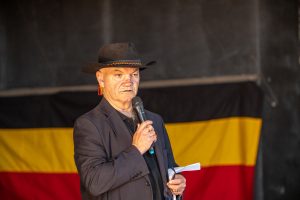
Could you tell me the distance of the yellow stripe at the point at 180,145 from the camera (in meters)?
4.16

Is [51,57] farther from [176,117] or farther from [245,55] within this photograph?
[245,55]

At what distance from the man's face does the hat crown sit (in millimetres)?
46

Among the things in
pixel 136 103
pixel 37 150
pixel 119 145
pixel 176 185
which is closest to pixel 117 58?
pixel 136 103

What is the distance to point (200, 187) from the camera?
430 centimetres

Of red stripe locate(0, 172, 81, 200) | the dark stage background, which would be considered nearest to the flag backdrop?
red stripe locate(0, 172, 81, 200)

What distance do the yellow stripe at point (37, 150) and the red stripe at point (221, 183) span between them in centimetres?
105

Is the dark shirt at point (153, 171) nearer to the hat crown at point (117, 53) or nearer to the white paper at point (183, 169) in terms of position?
the white paper at point (183, 169)

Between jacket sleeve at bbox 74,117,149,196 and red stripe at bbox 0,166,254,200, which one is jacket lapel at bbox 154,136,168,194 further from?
red stripe at bbox 0,166,254,200

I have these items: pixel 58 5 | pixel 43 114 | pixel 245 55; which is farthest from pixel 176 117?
pixel 58 5

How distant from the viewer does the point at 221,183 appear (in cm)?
424

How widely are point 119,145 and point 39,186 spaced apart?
2637mm

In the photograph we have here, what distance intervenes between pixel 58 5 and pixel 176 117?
65.3 inches

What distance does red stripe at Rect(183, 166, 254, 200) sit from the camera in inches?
163

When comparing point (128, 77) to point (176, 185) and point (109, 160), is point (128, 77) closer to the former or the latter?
point (109, 160)
